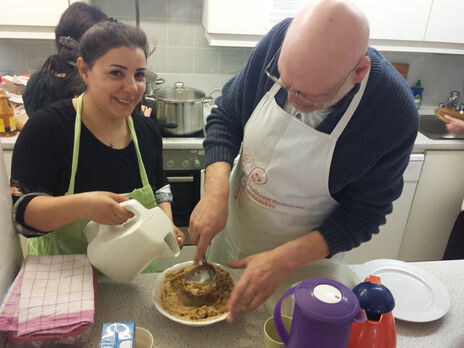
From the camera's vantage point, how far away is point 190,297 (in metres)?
0.92

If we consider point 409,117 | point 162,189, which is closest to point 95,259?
point 162,189

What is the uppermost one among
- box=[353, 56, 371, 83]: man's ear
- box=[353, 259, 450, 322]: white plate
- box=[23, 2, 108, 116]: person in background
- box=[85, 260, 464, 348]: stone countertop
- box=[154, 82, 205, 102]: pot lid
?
box=[353, 56, 371, 83]: man's ear

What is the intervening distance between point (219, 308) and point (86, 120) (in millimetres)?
597

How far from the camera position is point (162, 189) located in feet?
4.16

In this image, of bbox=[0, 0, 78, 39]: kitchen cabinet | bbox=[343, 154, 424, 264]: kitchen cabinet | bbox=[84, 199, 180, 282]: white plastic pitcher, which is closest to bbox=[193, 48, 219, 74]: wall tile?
bbox=[0, 0, 78, 39]: kitchen cabinet

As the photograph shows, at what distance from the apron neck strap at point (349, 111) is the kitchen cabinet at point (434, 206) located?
1.51 m

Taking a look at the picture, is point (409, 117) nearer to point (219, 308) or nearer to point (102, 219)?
point (219, 308)

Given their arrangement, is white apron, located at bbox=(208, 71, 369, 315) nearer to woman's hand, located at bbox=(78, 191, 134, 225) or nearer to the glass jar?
woman's hand, located at bbox=(78, 191, 134, 225)

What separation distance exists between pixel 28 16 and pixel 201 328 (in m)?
1.72

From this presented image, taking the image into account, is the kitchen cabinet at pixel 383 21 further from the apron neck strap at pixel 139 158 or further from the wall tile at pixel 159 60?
the apron neck strap at pixel 139 158

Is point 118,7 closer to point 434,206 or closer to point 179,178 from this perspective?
point 179,178

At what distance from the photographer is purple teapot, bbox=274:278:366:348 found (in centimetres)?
62

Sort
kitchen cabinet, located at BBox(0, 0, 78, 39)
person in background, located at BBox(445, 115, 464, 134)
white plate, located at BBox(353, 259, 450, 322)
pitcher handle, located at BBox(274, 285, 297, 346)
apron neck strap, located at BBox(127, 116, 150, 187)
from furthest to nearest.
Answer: person in background, located at BBox(445, 115, 464, 134), kitchen cabinet, located at BBox(0, 0, 78, 39), apron neck strap, located at BBox(127, 116, 150, 187), white plate, located at BBox(353, 259, 450, 322), pitcher handle, located at BBox(274, 285, 297, 346)

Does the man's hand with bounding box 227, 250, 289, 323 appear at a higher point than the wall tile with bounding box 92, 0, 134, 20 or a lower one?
lower
